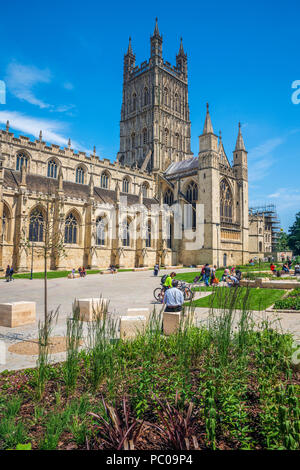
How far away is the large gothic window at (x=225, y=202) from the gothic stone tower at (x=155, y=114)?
12.1 meters

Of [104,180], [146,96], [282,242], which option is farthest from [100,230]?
[282,242]

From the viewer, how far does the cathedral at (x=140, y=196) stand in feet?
96.6

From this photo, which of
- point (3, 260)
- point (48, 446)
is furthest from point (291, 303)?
point (3, 260)

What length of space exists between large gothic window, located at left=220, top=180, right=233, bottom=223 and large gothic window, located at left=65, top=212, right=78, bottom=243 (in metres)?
20.0

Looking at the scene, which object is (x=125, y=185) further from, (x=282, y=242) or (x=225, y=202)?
(x=282, y=242)

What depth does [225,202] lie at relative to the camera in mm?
42094

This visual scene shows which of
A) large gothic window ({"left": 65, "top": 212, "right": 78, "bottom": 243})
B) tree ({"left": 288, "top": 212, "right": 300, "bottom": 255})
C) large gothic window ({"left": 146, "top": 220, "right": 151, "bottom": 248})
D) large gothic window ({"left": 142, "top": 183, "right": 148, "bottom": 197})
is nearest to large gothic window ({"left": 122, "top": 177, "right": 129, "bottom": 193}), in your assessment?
large gothic window ({"left": 142, "top": 183, "right": 148, "bottom": 197})

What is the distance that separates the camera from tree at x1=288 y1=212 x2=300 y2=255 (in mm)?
56656

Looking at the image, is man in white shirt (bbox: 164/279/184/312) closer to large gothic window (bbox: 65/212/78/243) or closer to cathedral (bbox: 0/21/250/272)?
cathedral (bbox: 0/21/250/272)

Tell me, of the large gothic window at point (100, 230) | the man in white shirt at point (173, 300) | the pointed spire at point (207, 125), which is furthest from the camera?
the pointed spire at point (207, 125)

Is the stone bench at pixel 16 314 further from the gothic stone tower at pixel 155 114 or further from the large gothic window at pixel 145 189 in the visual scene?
the gothic stone tower at pixel 155 114

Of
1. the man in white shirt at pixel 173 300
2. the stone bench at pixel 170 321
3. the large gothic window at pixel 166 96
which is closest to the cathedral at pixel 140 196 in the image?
the large gothic window at pixel 166 96

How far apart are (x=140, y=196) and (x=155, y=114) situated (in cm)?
1980
